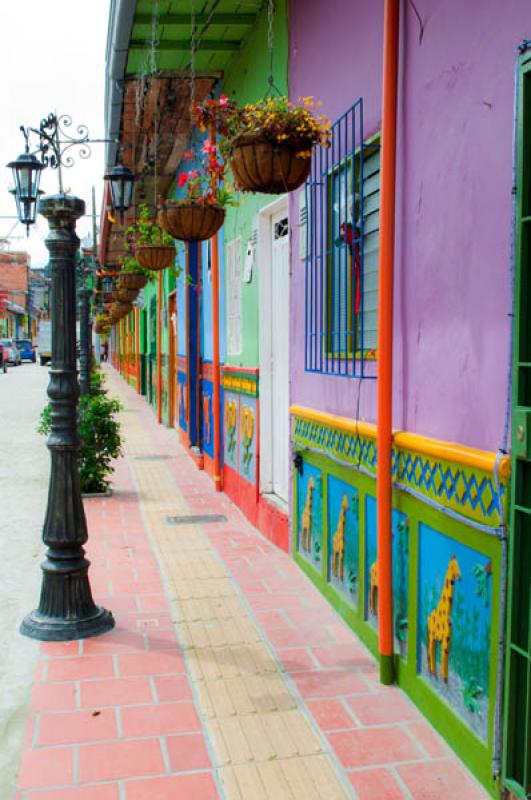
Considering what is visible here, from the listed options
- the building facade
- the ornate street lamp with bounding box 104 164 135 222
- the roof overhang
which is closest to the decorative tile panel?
the building facade

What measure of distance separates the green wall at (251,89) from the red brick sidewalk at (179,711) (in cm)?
272

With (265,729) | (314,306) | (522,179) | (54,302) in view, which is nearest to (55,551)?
(54,302)

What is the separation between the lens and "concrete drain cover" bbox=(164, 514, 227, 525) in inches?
308

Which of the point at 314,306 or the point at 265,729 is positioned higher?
the point at 314,306

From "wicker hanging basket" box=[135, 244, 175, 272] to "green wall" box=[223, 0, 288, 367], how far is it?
1.02 metres

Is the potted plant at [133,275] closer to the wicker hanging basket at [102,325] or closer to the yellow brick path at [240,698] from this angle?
the yellow brick path at [240,698]

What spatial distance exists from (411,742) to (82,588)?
7.21ft

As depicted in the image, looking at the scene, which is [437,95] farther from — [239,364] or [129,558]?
[239,364]

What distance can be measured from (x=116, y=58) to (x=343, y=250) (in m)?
3.86

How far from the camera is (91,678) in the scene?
4.15 metres

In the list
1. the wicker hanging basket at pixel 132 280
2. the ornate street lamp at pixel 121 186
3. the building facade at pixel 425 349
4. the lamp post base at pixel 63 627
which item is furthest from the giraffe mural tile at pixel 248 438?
the wicker hanging basket at pixel 132 280

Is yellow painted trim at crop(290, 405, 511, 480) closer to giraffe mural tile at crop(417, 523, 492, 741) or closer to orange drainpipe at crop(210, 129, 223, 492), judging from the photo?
giraffe mural tile at crop(417, 523, 492, 741)

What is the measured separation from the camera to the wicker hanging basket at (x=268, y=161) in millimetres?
4410

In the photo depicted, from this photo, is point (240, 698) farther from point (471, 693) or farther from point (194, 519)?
point (194, 519)
